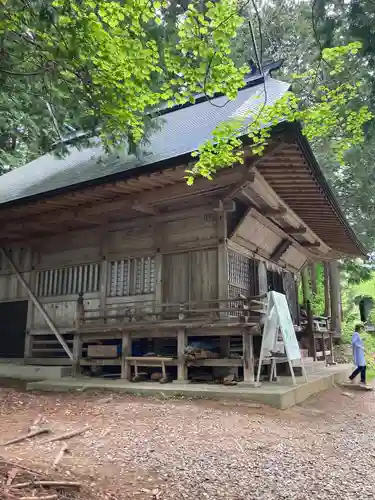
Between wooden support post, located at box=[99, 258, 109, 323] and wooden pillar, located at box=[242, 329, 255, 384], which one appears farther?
wooden support post, located at box=[99, 258, 109, 323]

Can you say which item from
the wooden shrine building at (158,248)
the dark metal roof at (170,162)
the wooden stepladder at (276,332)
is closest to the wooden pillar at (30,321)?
the wooden shrine building at (158,248)

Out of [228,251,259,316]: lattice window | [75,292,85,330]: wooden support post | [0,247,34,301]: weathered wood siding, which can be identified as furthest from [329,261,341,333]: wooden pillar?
[0,247,34,301]: weathered wood siding

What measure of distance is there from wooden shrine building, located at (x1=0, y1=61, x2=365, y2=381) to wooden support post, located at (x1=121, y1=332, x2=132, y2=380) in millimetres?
21

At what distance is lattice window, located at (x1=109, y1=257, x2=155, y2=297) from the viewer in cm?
965

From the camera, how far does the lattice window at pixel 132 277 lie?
9.65 meters

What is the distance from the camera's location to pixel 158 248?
9578 millimetres

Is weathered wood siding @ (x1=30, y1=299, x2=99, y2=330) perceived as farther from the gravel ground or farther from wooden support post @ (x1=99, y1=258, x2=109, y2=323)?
the gravel ground

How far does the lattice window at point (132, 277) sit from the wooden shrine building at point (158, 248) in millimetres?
27

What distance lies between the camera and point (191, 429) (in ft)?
17.7

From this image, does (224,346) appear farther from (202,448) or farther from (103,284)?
(202,448)

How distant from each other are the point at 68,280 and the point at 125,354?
3217mm

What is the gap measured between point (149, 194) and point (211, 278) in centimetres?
221

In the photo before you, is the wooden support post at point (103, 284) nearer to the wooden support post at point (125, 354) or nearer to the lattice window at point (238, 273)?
the wooden support post at point (125, 354)

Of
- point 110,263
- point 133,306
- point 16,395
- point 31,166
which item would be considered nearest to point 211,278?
point 133,306
